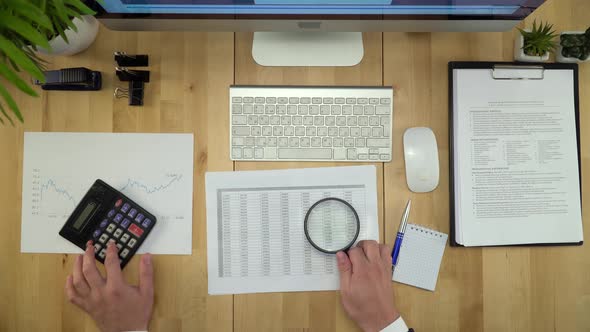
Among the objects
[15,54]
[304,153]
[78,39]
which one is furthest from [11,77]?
[304,153]

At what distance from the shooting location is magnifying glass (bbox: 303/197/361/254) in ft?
2.65

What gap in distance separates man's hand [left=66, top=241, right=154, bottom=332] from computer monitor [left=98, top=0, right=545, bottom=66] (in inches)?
18.2

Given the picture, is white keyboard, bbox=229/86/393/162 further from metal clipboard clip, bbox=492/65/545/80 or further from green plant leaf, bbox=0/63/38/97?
green plant leaf, bbox=0/63/38/97

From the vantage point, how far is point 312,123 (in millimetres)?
815

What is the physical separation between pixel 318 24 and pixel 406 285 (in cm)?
56

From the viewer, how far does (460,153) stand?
2.68ft

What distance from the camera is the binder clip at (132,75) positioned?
2.60 feet

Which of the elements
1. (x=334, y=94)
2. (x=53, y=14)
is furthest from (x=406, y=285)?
(x=53, y=14)

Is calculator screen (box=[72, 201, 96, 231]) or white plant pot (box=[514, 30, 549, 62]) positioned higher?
white plant pot (box=[514, 30, 549, 62])

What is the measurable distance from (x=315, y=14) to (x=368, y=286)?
0.54 meters

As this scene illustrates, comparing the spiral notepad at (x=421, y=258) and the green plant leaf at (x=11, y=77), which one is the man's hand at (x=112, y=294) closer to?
the green plant leaf at (x=11, y=77)

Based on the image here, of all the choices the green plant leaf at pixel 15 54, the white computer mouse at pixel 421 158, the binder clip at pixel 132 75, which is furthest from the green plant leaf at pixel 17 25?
the white computer mouse at pixel 421 158

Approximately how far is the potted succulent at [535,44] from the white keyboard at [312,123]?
0.28 m

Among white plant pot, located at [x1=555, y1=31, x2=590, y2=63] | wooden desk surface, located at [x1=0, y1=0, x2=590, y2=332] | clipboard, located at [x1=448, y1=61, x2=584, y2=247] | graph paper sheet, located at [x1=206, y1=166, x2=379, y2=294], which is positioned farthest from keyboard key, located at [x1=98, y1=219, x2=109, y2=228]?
white plant pot, located at [x1=555, y1=31, x2=590, y2=63]
